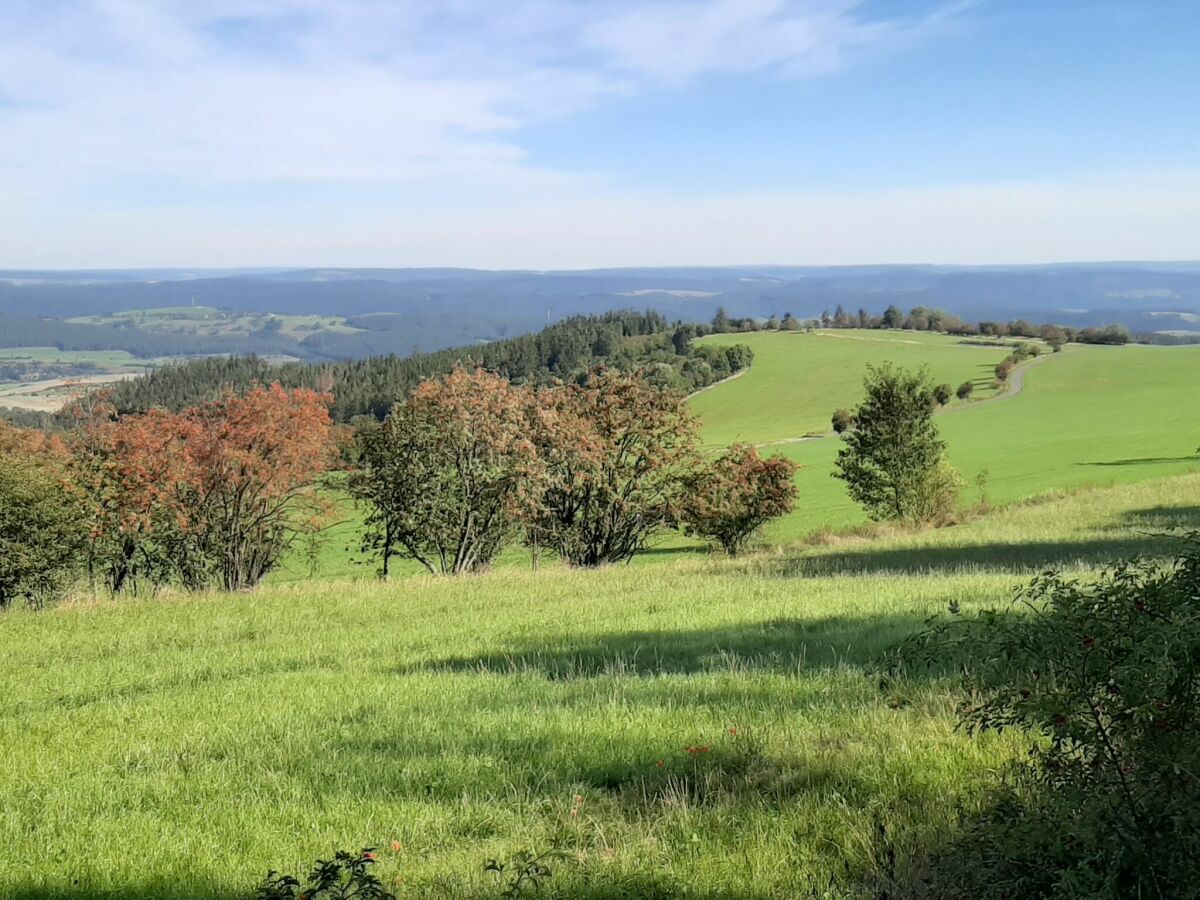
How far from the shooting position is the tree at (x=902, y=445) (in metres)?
45.9

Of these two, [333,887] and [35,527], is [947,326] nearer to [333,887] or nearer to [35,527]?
[35,527]

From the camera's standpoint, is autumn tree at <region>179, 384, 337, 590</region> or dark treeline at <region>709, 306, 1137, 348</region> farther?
dark treeline at <region>709, 306, 1137, 348</region>

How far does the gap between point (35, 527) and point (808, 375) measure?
366 ft

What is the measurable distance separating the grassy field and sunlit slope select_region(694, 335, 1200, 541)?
42.0 m

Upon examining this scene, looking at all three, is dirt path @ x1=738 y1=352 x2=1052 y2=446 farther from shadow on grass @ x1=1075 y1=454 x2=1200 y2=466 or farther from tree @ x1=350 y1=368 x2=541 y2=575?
tree @ x1=350 y1=368 x2=541 y2=575

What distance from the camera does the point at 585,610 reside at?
47.0ft

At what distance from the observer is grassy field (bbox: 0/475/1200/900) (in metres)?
4.74

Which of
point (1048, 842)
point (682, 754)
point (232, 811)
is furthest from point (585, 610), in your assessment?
point (1048, 842)

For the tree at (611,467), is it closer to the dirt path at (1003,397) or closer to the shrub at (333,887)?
the shrub at (333,887)

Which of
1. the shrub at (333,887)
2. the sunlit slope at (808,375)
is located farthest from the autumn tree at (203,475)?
the sunlit slope at (808,375)

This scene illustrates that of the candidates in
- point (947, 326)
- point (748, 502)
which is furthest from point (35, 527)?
point (947, 326)

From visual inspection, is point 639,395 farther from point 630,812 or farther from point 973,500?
point 973,500

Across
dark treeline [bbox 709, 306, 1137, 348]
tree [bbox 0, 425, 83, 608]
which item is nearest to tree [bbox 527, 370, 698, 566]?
tree [bbox 0, 425, 83, 608]

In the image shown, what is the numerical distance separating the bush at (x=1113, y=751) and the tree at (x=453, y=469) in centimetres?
2594
